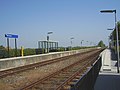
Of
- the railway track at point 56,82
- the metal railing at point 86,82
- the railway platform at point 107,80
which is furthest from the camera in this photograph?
the railway track at point 56,82

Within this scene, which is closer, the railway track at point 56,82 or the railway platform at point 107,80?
the railway platform at point 107,80

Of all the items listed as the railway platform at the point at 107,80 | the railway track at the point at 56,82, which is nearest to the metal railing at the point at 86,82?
the railway platform at the point at 107,80

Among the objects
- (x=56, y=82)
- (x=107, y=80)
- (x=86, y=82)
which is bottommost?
(x=56, y=82)

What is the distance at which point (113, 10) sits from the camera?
1816cm

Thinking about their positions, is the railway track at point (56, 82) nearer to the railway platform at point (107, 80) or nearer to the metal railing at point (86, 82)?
the railway platform at point (107, 80)

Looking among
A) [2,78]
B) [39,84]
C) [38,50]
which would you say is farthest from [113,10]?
[38,50]

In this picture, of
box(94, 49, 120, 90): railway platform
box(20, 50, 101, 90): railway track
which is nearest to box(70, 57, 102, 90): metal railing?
box(94, 49, 120, 90): railway platform

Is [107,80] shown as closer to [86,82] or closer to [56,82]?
[56,82]

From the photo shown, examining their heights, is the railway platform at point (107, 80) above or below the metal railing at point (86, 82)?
below

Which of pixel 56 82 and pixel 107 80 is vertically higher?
pixel 107 80

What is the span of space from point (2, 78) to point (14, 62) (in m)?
10.1

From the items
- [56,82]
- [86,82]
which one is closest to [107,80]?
[56,82]

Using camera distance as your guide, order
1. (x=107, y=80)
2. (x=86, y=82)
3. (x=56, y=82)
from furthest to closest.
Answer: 1. (x=56, y=82)
2. (x=107, y=80)
3. (x=86, y=82)

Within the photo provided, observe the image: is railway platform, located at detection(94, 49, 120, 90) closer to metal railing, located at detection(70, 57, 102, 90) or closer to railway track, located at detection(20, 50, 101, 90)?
metal railing, located at detection(70, 57, 102, 90)
